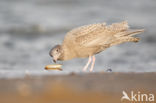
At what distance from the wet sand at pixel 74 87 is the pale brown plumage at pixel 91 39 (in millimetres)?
1818

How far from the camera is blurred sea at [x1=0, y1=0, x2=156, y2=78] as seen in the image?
42.9 ft

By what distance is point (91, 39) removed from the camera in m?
9.99

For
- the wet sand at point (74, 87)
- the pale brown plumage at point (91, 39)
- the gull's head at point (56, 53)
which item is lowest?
the wet sand at point (74, 87)

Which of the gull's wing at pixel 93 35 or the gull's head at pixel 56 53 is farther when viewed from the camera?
the gull's head at pixel 56 53

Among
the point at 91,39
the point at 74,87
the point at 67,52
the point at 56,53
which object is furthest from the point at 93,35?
the point at 74,87

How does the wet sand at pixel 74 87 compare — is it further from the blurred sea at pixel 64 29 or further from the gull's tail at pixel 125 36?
the blurred sea at pixel 64 29

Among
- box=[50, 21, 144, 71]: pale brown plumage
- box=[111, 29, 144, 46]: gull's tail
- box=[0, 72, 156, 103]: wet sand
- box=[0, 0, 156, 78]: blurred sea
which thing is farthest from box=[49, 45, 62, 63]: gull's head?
box=[0, 72, 156, 103]: wet sand

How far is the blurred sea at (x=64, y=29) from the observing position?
42.9 feet

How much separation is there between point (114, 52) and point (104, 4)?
777 centimetres

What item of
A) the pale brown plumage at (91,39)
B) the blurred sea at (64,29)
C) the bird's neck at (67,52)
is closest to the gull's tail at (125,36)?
the pale brown plumage at (91,39)

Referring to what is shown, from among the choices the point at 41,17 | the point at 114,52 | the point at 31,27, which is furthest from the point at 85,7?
the point at 114,52

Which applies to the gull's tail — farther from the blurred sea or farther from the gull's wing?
the blurred sea

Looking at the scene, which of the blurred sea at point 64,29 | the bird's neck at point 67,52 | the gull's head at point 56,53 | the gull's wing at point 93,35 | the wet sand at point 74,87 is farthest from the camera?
the blurred sea at point 64,29

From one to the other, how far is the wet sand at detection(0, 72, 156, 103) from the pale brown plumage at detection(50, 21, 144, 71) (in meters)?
1.82
